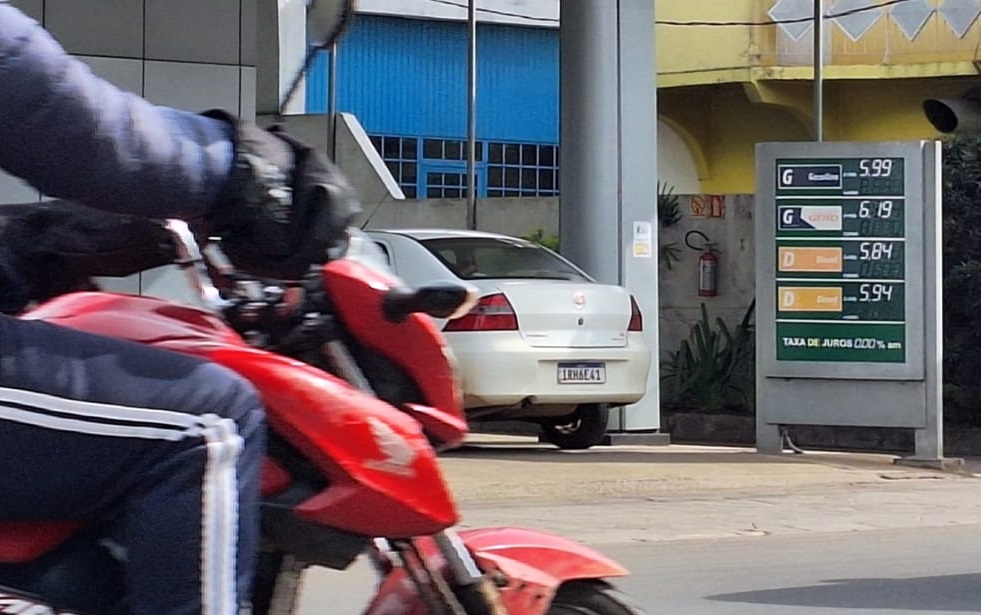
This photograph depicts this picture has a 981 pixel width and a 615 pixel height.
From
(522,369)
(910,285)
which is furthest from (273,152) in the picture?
(910,285)

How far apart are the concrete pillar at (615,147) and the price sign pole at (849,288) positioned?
2.94 feet

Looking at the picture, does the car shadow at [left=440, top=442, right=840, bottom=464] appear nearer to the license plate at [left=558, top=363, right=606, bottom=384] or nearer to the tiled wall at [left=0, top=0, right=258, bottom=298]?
the license plate at [left=558, top=363, right=606, bottom=384]

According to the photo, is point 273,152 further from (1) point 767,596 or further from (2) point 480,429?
(2) point 480,429

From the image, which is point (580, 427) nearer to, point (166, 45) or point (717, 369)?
point (717, 369)

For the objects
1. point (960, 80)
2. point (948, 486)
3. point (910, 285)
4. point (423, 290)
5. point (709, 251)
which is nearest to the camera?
point (423, 290)

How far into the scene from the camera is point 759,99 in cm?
2503

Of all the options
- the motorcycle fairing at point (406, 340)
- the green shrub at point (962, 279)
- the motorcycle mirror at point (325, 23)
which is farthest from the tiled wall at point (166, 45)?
the motorcycle fairing at point (406, 340)

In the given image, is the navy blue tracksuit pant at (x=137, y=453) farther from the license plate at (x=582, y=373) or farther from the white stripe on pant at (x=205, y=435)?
the license plate at (x=582, y=373)

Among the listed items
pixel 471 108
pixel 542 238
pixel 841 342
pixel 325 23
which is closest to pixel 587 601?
pixel 325 23

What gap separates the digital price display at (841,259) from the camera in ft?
41.6

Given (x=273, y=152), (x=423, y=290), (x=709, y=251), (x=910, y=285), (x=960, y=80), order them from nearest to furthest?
(x=273, y=152)
(x=423, y=290)
(x=910, y=285)
(x=709, y=251)
(x=960, y=80)

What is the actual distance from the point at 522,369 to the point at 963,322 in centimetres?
489

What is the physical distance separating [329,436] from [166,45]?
10152mm

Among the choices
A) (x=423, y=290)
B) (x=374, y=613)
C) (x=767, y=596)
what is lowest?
(x=767, y=596)
